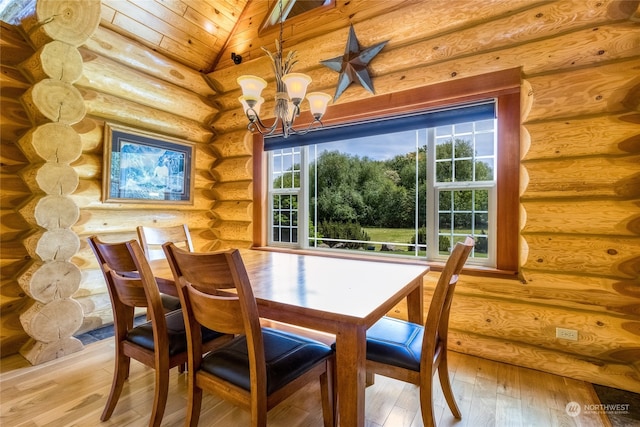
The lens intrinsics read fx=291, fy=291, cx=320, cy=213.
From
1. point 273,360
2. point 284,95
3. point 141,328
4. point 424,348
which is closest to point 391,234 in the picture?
point 284,95

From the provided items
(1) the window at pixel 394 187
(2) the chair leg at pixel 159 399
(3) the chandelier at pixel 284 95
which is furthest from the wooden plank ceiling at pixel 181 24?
(2) the chair leg at pixel 159 399

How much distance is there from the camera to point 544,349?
2178 millimetres

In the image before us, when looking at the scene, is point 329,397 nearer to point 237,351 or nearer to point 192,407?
point 237,351

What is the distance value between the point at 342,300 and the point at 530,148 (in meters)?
1.96

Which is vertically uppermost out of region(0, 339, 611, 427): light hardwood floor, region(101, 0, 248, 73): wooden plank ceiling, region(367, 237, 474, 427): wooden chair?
region(101, 0, 248, 73): wooden plank ceiling

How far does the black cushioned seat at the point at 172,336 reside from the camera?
155cm

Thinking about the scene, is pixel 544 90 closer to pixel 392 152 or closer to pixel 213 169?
pixel 392 152

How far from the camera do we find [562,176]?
2.11 m

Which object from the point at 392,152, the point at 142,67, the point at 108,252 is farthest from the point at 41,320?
the point at 392,152

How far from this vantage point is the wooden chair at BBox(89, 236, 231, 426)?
1440 mm

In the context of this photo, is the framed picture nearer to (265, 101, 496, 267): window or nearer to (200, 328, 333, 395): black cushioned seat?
(265, 101, 496, 267): window

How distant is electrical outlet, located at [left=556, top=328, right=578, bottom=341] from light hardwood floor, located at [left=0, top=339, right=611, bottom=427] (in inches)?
11.5

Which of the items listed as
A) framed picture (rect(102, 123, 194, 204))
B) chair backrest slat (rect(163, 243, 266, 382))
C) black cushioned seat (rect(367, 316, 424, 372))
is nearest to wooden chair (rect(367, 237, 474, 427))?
black cushioned seat (rect(367, 316, 424, 372))

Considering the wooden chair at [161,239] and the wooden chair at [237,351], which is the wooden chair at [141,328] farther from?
the wooden chair at [161,239]
